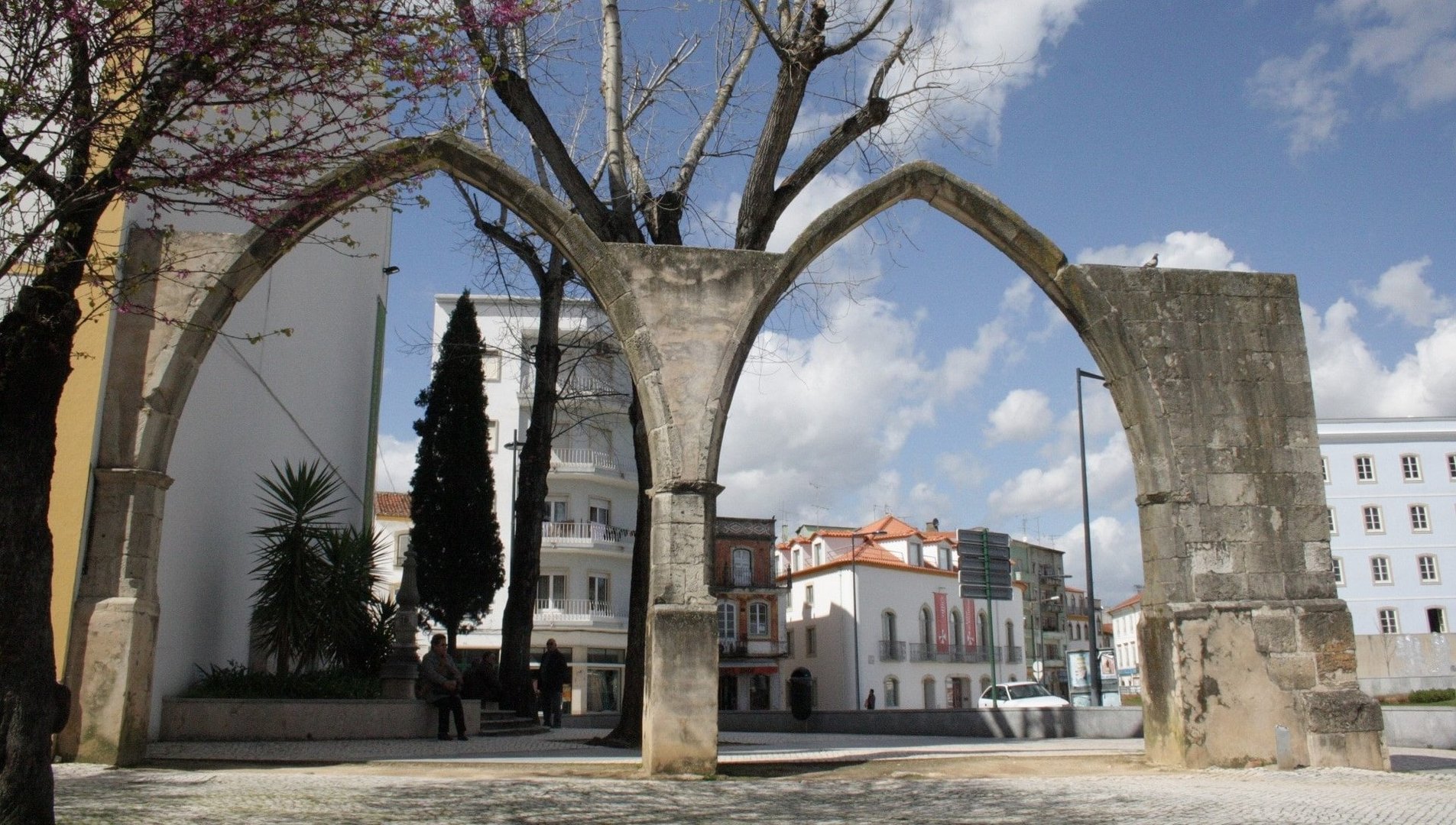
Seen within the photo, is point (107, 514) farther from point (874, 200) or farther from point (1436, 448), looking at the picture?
point (1436, 448)

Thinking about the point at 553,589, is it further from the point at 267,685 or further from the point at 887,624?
the point at 267,685

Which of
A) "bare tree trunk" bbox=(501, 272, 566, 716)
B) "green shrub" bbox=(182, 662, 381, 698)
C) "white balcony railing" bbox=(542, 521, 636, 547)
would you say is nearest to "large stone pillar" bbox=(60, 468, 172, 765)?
"green shrub" bbox=(182, 662, 381, 698)

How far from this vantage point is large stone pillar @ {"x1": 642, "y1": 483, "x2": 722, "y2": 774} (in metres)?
7.76

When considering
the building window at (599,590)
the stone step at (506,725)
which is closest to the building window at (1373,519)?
the building window at (599,590)

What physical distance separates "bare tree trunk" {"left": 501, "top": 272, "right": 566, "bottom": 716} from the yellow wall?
6.77 meters

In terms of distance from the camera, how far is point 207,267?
28.2 ft

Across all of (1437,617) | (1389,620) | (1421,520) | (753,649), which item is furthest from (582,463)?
(1437,617)

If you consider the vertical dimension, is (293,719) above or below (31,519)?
below

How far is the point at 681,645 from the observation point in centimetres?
786

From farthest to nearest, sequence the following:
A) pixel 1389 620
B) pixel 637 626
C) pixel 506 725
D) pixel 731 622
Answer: pixel 1389 620
pixel 731 622
pixel 506 725
pixel 637 626

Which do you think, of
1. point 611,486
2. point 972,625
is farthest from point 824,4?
point 972,625

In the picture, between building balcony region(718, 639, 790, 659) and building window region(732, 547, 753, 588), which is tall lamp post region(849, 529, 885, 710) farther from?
building window region(732, 547, 753, 588)

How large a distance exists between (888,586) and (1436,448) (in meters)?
23.1

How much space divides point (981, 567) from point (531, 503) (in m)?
6.24
